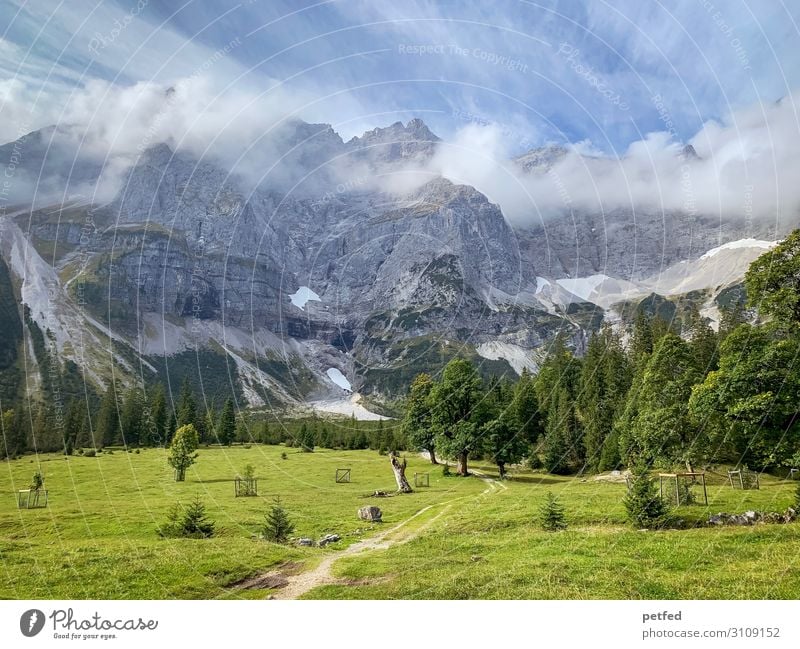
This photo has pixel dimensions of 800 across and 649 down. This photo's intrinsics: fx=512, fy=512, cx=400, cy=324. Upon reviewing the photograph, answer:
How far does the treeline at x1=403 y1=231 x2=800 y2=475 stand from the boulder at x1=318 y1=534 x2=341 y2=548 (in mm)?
19748

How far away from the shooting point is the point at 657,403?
45.0m

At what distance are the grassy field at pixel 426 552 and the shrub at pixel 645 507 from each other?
694 mm

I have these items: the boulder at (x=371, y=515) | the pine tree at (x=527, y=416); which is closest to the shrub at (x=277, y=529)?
the boulder at (x=371, y=515)

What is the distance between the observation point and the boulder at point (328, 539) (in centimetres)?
2284

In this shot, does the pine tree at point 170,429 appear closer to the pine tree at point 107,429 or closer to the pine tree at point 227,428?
the pine tree at point 227,428

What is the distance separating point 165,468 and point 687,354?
177ft

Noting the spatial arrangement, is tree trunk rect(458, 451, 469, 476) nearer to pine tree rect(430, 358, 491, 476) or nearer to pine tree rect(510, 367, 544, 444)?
pine tree rect(430, 358, 491, 476)

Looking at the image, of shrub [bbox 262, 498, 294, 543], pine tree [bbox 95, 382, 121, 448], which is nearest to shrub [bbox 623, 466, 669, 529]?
shrub [bbox 262, 498, 294, 543]

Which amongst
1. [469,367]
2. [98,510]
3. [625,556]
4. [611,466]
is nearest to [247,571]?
[625,556]

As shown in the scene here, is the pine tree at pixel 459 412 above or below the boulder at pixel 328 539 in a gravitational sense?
above

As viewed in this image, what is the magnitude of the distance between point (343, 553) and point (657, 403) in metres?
34.7

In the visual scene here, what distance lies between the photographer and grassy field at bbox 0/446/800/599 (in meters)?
15.0

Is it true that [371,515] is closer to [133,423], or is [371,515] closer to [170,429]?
[170,429]
